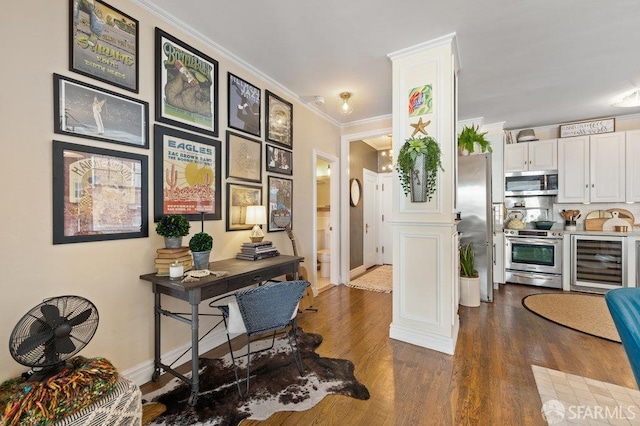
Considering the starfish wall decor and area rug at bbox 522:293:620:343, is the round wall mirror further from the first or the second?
area rug at bbox 522:293:620:343

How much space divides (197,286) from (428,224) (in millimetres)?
1983

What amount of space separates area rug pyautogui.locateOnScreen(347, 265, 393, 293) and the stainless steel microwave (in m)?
2.61

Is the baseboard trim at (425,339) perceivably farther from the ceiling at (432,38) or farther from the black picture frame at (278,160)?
the ceiling at (432,38)

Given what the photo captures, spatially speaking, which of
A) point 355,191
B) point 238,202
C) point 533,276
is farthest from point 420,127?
point 533,276

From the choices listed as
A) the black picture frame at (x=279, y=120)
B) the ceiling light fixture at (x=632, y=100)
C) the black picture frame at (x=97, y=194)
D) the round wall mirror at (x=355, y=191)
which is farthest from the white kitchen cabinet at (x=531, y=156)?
the black picture frame at (x=97, y=194)

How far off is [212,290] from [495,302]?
3686 millimetres

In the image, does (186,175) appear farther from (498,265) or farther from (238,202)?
(498,265)

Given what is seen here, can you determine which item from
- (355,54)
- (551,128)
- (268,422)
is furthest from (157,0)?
(551,128)

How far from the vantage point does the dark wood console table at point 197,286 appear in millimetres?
1773

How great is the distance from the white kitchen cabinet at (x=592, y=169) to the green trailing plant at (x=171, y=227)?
5612 millimetres

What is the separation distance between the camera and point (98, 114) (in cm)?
179

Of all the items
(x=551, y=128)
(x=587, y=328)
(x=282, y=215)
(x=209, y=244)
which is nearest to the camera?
(x=209, y=244)

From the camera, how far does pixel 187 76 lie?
232cm

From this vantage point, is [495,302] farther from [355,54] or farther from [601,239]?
[355,54]
